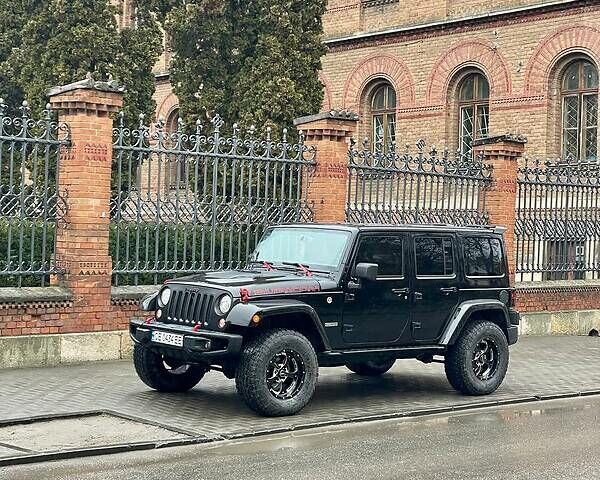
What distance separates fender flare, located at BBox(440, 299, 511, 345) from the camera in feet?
37.0

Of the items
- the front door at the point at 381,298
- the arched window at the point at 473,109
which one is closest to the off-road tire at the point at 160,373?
the front door at the point at 381,298

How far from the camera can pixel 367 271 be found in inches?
410

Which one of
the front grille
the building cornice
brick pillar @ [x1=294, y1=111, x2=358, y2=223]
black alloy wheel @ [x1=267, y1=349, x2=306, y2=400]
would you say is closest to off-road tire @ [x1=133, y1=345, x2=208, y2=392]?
the front grille

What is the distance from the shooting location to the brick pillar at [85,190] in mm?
12977

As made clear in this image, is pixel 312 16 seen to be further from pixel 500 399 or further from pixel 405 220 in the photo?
pixel 500 399

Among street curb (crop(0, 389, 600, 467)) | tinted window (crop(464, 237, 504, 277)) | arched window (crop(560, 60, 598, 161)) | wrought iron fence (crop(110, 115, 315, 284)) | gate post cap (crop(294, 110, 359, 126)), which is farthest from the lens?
arched window (crop(560, 60, 598, 161))

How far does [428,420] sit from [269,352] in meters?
1.74

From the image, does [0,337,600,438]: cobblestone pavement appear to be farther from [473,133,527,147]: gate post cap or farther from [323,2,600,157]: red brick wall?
[323,2,600,157]: red brick wall

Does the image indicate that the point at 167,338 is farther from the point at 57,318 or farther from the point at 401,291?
the point at 57,318

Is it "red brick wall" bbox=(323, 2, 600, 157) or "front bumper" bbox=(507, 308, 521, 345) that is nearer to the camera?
"front bumper" bbox=(507, 308, 521, 345)

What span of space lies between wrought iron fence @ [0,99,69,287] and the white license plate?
3020 millimetres

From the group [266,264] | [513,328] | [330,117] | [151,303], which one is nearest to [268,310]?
[266,264]

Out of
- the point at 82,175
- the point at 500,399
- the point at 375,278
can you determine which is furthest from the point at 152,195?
the point at 500,399

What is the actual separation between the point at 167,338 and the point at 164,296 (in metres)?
0.59
